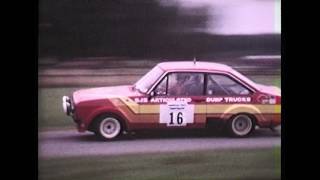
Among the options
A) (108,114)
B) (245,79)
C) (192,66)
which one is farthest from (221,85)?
(108,114)

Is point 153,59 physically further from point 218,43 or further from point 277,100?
point 277,100

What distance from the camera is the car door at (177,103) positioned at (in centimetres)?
648

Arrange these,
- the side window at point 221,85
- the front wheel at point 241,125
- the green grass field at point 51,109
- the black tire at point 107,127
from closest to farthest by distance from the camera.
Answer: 1. the green grass field at point 51,109
2. the black tire at point 107,127
3. the side window at point 221,85
4. the front wheel at point 241,125

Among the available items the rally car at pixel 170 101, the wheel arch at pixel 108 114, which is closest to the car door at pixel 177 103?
the rally car at pixel 170 101

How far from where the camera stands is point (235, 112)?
21.7 feet

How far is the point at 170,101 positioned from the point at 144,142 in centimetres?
62

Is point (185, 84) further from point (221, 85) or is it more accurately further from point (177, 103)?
point (221, 85)

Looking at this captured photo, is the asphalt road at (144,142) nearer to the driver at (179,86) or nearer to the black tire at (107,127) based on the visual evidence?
the black tire at (107,127)

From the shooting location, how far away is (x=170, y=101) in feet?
21.3

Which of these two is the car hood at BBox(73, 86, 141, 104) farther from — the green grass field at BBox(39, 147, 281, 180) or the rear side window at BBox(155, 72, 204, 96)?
the green grass field at BBox(39, 147, 281, 180)

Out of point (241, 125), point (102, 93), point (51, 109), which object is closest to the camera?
point (51, 109)

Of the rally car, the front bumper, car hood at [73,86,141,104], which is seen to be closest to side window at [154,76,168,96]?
the rally car
